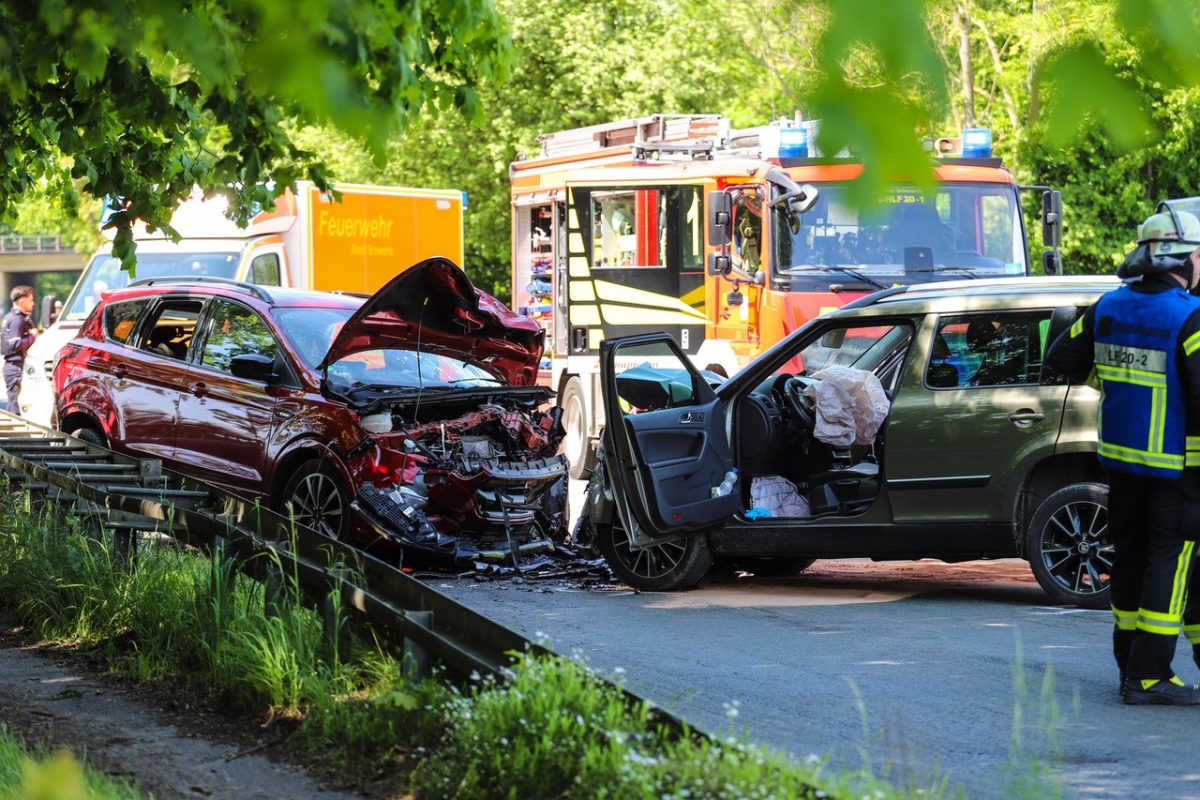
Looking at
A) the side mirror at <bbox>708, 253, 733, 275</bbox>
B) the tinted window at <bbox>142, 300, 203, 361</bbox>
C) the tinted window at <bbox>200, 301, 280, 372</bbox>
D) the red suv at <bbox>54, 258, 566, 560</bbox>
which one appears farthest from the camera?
the side mirror at <bbox>708, 253, 733, 275</bbox>

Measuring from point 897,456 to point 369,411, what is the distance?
314cm

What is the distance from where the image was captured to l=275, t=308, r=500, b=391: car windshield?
10.5 metres

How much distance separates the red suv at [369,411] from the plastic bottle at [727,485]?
146cm

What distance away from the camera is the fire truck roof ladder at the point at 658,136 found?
18047 millimetres

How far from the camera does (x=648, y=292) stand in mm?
17891

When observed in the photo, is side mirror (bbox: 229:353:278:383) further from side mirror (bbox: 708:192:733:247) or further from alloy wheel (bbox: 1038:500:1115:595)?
side mirror (bbox: 708:192:733:247)

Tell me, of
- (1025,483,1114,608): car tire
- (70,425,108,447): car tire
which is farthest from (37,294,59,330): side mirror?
(1025,483,1114,608): car tire

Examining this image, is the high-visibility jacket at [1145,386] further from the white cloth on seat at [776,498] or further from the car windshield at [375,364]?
the car windshield at [375,364]

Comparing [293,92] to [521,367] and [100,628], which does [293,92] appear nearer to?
[100,628]

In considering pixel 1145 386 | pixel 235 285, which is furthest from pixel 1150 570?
pixel 235 285

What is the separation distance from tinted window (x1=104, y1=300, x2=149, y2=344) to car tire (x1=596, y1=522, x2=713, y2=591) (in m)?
4.63

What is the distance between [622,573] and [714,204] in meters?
6.68

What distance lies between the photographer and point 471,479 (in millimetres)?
9734

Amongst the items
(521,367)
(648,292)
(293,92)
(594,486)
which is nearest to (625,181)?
(648,292)
